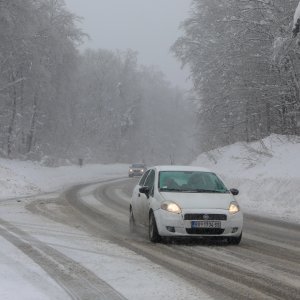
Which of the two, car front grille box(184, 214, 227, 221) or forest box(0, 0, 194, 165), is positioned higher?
forest box(0, 0, 194, 165)

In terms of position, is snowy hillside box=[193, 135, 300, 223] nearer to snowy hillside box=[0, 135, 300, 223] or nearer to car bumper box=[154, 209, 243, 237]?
snowy hillside box=[0, 135, 300, 223]

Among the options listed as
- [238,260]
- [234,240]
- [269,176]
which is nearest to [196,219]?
[234,240]

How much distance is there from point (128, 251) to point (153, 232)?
1.27m

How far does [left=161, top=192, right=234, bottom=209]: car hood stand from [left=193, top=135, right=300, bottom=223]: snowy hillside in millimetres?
5788

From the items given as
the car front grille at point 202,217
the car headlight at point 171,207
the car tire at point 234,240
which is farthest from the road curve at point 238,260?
the car headlight at point 171,207

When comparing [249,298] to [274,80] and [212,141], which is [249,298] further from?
[212,141]

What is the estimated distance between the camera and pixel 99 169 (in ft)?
208

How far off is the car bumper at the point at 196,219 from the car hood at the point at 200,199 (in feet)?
0.45

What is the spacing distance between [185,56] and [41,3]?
1176 cm

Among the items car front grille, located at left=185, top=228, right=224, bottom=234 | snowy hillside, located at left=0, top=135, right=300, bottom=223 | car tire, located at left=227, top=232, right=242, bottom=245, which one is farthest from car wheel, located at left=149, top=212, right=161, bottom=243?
snowy hillside, located at left=0, top=135, right=300, bottom=223

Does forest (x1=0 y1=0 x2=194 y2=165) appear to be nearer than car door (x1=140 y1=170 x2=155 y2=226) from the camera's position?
No

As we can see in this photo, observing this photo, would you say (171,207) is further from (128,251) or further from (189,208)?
(128,251)

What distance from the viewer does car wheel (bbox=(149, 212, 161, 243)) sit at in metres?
10.5

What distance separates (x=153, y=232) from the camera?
10562mm
